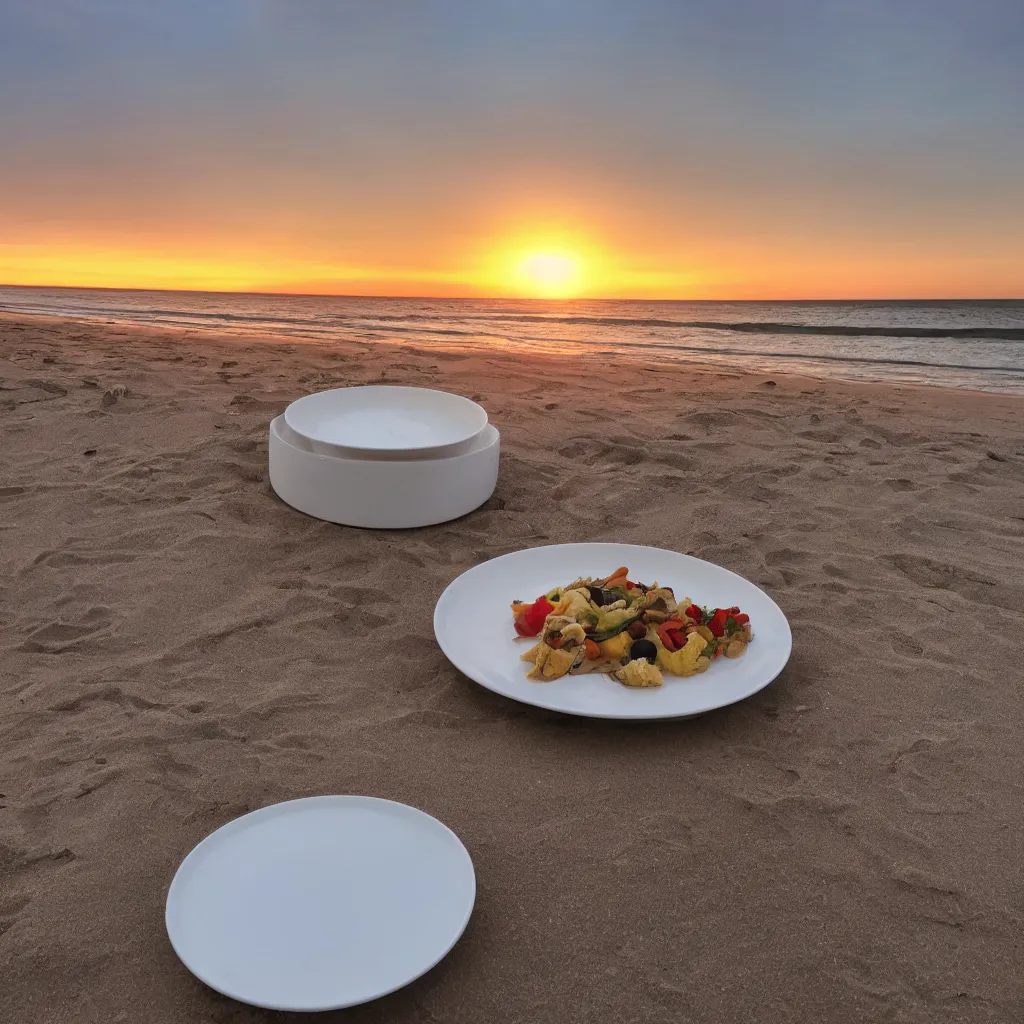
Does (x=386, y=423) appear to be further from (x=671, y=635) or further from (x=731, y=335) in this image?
(x=731, y=335)

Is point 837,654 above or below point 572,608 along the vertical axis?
below

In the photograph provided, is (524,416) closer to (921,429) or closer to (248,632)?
(921,429)

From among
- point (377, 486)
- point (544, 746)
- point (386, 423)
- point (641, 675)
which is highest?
point (386, 423)

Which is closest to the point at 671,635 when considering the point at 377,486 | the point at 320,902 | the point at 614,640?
the point at 614,640

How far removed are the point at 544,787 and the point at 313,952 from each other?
78 centimetres

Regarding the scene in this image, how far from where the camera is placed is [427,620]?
2.99 meters

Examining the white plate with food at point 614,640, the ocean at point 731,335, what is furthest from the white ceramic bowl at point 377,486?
the ocean at point 731,335

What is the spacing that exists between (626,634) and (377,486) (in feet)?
5.30

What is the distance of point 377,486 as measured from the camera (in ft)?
12.1

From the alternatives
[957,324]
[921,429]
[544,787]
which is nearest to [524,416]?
[921,429]

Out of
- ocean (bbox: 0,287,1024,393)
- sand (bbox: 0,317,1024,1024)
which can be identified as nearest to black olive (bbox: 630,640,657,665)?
sand (bbox: 0,317,1024,1024)

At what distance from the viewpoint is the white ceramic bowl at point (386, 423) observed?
3754mm

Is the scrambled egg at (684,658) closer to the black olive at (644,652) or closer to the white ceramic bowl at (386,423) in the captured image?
the black olive at (644,652)

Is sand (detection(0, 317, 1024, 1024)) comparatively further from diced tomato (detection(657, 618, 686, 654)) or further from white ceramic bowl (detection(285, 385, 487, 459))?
white ceramic bowl (detection(285, 385, 487, 459))
